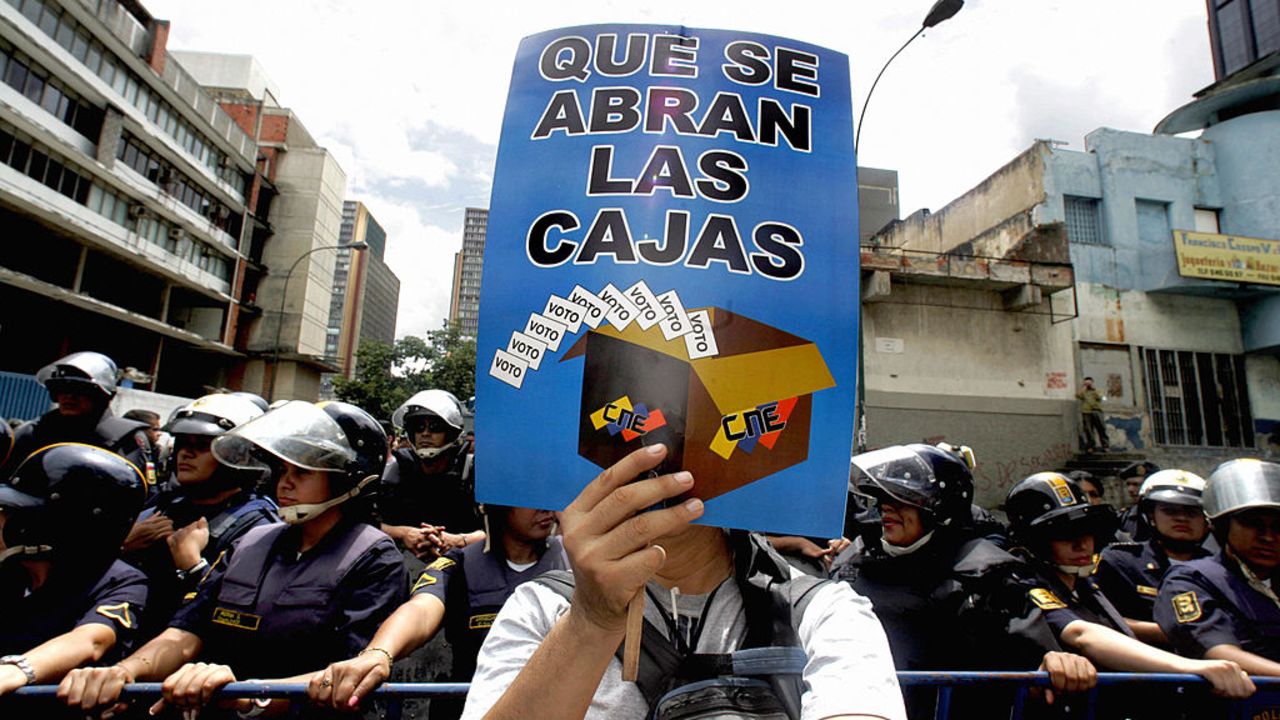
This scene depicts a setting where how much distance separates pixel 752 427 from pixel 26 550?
9.05ft

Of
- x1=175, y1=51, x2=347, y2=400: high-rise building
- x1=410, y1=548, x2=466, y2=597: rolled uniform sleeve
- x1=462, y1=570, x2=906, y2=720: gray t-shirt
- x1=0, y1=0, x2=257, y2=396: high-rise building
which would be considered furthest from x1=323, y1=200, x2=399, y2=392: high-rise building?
x1=462, y1=570, x2=906, y2=720: gray t-shirt

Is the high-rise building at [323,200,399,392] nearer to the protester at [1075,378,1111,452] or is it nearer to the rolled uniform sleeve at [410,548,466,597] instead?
the protester at [1075,378,1111,452]

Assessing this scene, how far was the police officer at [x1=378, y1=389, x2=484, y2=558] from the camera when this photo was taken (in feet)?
14.5

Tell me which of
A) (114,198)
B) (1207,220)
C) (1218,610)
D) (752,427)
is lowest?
(1218,610)

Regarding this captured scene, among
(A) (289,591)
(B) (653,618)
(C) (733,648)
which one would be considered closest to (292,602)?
(A) (289,591)

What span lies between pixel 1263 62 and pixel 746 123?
28.7m

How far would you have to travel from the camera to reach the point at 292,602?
2.31m

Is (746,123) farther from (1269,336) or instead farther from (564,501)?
(1269,336)

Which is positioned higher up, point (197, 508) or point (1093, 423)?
point (1093, 423)

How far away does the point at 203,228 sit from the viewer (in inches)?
1350

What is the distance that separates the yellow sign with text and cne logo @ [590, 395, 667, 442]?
22.4 m

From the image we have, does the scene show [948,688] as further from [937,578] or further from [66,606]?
[66,606]

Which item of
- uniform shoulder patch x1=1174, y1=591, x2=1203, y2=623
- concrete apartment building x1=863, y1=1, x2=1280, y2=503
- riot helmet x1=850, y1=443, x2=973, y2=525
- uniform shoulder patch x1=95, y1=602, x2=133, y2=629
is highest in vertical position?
concrete apartment building x1=863, y1=1, x2=1280, y2=503

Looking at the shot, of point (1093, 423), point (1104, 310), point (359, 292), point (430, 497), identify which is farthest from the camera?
point (359, 292)
